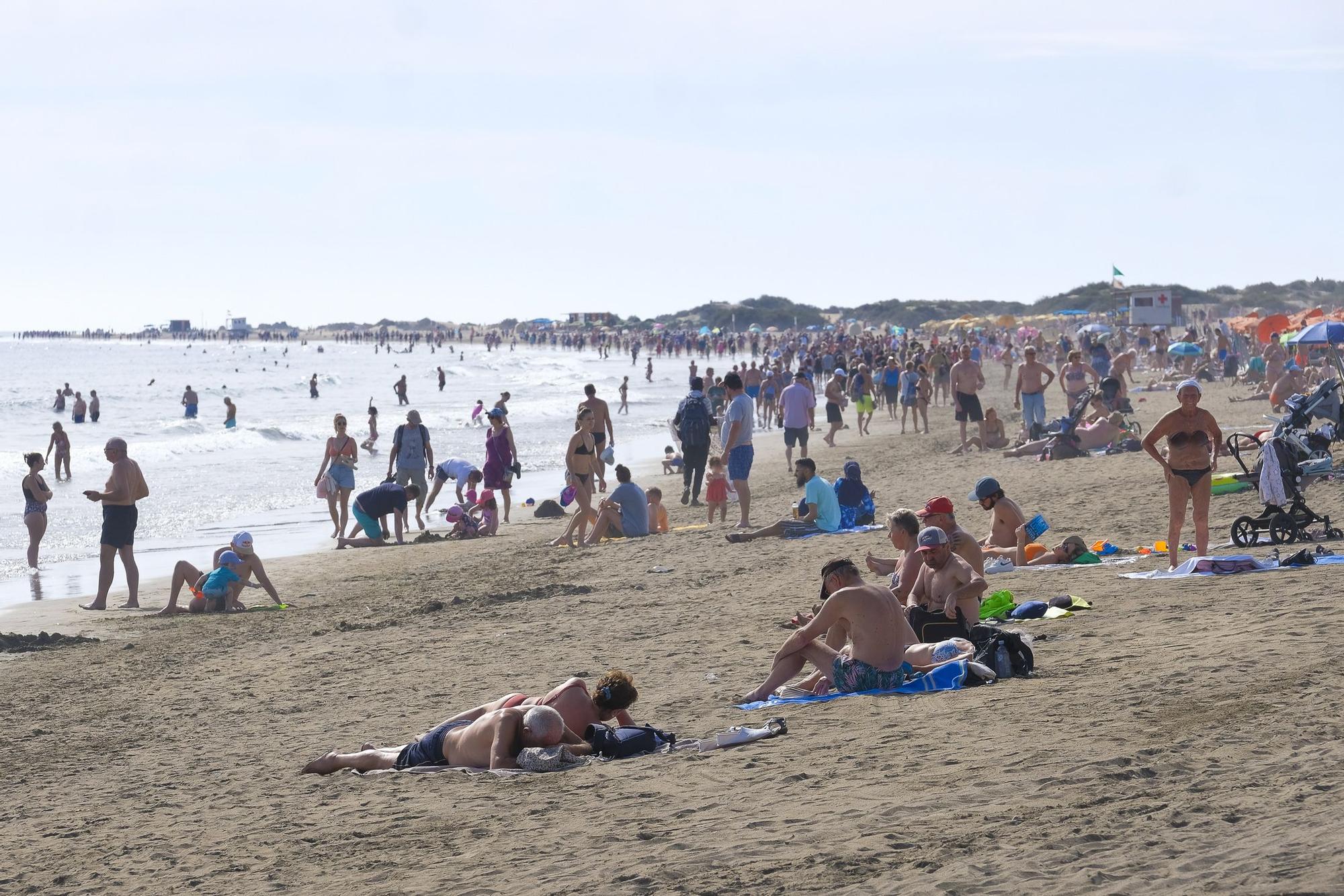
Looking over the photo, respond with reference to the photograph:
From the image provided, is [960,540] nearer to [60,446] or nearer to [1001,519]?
[1001,519]

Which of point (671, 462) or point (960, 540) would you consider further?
point (671, 462)

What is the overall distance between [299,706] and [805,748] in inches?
121

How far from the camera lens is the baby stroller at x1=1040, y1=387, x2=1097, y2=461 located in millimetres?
15719

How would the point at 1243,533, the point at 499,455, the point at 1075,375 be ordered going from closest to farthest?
the point at 1243,533, the point at 499,455, the point at 1075,375

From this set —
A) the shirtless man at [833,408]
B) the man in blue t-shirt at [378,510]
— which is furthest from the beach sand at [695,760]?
the shirtless man at [833,408]

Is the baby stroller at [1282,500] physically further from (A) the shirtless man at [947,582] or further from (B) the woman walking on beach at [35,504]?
(B) the woman walking on beach at [35,504]

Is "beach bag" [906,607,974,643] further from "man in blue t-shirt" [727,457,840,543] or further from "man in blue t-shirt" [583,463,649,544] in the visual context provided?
"man in blue t-shirt" [583,463,649,544]

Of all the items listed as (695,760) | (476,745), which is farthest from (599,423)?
(695,760)

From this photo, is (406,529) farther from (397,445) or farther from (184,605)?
(184,605)

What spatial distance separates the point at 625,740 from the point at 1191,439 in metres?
4.85

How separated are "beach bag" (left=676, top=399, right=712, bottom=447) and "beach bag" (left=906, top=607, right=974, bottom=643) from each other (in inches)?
268

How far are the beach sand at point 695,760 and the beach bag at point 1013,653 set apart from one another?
12 cm

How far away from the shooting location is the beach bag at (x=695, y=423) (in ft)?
44.2

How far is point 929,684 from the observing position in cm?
621
